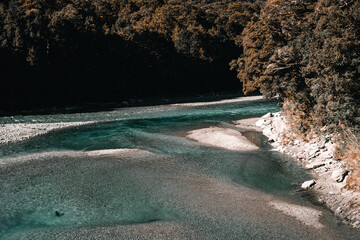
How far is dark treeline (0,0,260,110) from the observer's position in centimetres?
5078

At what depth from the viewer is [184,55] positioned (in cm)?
7906

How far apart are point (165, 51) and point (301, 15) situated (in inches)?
2055

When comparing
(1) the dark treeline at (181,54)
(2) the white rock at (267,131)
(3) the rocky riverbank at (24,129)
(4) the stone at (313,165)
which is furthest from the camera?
(2) the white rock at (267,131)

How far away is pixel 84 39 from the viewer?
5994cm

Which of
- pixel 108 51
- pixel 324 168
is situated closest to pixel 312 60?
pixel 324 168

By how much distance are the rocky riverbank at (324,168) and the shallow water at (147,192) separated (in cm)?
72

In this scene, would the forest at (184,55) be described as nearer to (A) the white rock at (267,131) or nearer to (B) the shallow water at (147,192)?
(A) the white rock at (267,131)

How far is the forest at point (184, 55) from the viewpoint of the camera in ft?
60.2

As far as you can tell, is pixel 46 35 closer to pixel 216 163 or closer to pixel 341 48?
pixel 216 163

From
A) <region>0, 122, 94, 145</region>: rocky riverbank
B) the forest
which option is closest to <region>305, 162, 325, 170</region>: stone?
the forest

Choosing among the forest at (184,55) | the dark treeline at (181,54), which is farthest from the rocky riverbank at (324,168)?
the dark treeline at (181,54)

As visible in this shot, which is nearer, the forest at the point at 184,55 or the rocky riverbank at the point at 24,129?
the forest at the point at 184,55

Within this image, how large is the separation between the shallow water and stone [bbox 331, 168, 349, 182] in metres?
1.92

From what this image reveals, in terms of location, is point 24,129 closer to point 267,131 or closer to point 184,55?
point 267,131
